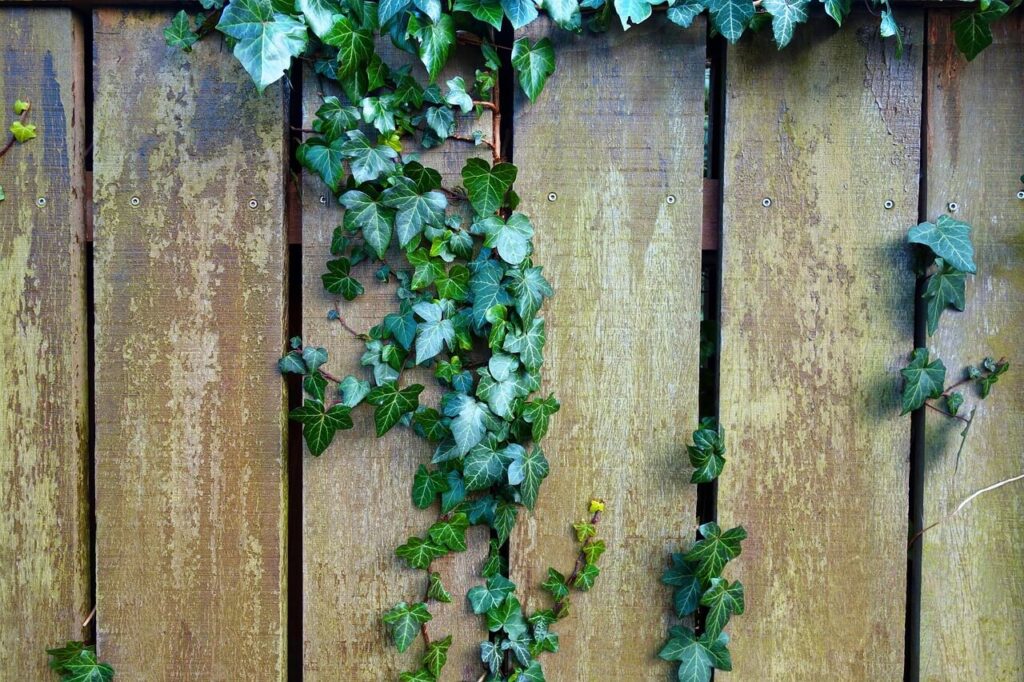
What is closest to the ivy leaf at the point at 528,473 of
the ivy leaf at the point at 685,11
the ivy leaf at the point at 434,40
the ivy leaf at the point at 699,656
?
the ivy leaf at the point at 699,656

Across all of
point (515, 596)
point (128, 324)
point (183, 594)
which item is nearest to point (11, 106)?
point (128, 324)

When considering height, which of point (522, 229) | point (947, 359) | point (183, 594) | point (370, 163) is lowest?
point (183, 594)

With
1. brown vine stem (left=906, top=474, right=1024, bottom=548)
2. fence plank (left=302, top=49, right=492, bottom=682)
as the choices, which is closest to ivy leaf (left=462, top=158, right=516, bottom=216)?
fence plank (left=302, top=49, right=492, bottom=682)

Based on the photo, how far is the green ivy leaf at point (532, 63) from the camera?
4.17 feet

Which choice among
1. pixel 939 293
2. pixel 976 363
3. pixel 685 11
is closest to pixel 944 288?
pixel 939 293

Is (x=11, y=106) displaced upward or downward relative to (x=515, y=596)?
upward

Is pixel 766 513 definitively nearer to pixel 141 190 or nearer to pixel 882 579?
pixel 882 579

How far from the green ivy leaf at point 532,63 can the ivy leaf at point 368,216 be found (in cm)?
33

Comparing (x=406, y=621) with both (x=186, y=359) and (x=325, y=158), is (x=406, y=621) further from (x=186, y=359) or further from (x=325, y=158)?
(x=325, y=158)

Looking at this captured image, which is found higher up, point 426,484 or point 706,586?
point 426,484

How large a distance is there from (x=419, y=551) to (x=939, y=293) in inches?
40.9

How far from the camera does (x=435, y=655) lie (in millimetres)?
1341

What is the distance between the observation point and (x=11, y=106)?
4.40 ft

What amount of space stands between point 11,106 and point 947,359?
70.2 inches
